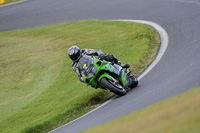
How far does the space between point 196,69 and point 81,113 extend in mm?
3355

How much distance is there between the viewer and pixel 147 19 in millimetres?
18719

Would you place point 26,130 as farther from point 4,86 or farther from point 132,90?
point 4,86

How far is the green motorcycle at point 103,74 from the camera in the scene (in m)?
9.98

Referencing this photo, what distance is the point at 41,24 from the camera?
23.0 m

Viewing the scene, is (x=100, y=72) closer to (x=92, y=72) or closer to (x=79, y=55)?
(x=92, y=72)

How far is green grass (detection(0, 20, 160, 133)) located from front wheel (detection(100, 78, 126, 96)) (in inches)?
36.0

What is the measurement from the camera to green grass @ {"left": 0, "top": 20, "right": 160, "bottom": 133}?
10.9 metres

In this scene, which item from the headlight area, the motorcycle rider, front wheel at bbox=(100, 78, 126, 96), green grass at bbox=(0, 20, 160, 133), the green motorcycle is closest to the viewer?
front wheel at bbox=(100, 78, 126, 96)

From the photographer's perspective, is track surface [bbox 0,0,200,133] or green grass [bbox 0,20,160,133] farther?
green grass [bbox 0,20,160,133]

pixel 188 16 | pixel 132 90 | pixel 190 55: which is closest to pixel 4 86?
pixel 132 90

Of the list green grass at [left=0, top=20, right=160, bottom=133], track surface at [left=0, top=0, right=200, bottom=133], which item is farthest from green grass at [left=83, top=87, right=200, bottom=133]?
green grass at [left=0, top=20, right=160, bottom=133]

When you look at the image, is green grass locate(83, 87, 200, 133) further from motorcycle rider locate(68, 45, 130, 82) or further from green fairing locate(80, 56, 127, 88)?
motorcycle rider locate(68, 45, 130, 82)

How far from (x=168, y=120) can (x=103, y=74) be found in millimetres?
4596

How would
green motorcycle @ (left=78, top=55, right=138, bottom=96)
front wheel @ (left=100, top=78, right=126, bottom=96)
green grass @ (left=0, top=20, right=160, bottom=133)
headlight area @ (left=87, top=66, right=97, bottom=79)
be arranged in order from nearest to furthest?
front wheel @ (left=100, top=78, right=126, bottom=96)
green motorcycle @ (left=78, top=55, right=138, bottom=96)
headlight area @ (left=87, top=66, right=97, bottom=79)
green grass @ (left=0, top=20, right=160, bottom=133)
